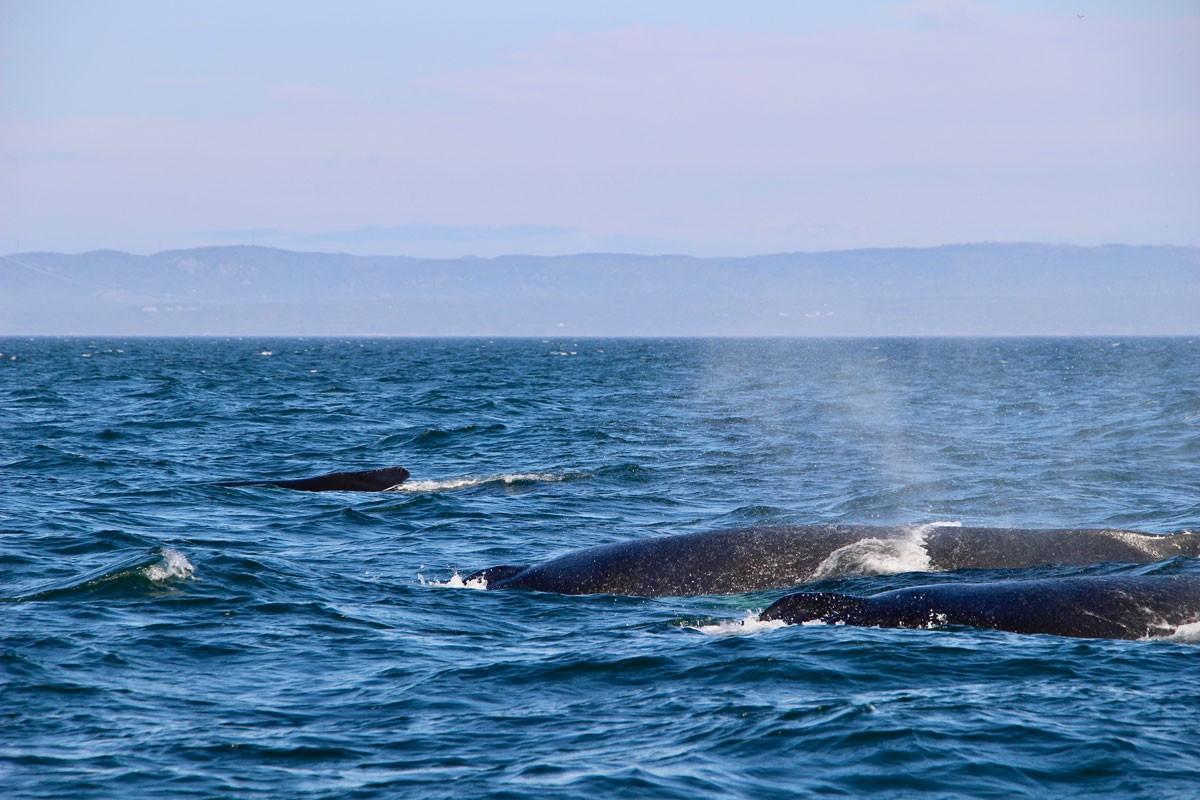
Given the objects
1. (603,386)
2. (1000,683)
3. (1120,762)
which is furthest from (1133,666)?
(603,386)

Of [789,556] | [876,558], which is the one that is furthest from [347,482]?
[876,558]

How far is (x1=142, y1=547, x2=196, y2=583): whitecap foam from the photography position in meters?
14.6

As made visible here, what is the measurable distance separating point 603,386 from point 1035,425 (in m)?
27.7

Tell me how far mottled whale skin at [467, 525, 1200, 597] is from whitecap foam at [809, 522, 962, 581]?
12 mm

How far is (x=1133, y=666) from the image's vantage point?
10.8 meters

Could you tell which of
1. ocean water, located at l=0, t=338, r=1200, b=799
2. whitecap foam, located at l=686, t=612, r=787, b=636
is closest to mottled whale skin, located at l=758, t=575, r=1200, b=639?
whitecap foam, located at l=686, t=612, r=787, b=636

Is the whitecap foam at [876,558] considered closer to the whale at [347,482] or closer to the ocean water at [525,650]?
the ocean water at [525,650]

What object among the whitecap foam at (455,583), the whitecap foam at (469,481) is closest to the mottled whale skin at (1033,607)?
the whitecap foam at (455,583)

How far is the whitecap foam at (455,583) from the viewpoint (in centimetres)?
1498

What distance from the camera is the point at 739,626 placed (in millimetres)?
12523

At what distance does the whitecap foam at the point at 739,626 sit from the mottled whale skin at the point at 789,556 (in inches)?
60.7

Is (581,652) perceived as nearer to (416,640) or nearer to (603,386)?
(416,640)

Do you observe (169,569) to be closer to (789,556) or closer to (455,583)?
(455,583)

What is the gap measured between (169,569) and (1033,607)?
9813 millimetres
